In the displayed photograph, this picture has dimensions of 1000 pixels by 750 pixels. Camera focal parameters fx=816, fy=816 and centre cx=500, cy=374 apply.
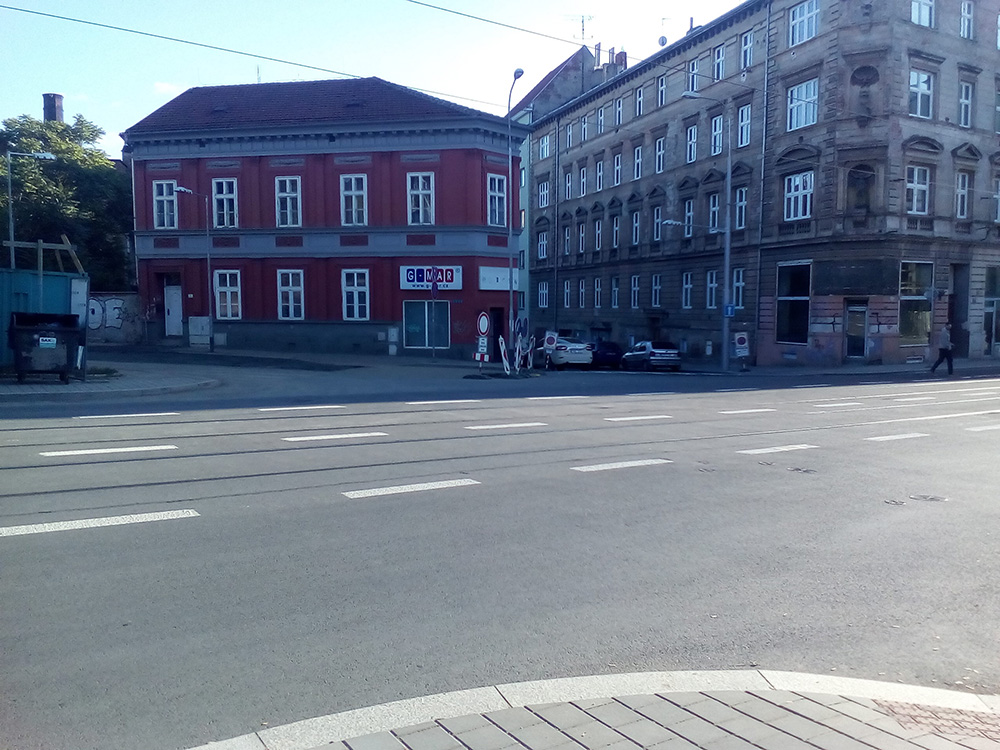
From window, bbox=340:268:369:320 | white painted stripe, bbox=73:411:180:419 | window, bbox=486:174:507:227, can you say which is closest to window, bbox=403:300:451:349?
A: window, bbox=340:268:369:320

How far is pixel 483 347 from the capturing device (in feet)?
82.9

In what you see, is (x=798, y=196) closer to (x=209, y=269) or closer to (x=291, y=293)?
(x=291, y=293)

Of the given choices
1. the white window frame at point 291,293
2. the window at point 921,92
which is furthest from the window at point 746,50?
the white window frame at point 291,293

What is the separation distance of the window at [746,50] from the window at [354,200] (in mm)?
19023

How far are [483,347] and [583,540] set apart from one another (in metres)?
18.8

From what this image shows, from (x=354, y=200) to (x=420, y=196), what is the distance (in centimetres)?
310

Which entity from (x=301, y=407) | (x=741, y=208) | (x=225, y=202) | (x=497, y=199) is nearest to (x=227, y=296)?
(x=225, y=202)

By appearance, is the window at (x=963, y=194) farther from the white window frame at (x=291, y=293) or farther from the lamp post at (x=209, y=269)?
the lamp post at (x=209, y=269)

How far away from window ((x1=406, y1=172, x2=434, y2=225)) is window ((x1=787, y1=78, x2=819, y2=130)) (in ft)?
53.2

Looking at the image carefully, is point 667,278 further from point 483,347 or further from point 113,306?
point 113,306

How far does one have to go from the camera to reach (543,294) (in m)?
62.8

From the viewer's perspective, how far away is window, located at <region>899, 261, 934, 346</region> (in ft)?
111

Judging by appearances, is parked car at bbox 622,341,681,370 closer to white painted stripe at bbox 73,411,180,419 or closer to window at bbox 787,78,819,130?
window at bbox 787,78,819,130

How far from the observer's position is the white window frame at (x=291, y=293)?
121ft
